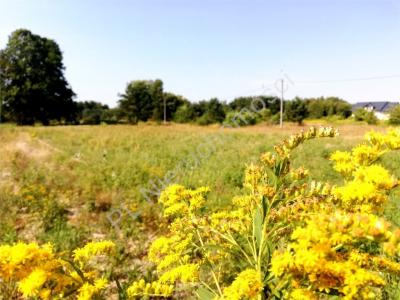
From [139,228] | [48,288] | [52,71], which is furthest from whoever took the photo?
[52,71]

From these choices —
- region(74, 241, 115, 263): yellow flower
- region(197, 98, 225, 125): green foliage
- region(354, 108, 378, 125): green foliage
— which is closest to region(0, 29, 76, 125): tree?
region(197, 98, 225, 125): green foliage

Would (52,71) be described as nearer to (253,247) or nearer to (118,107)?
(118,107)

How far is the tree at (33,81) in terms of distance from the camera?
93.3 feet

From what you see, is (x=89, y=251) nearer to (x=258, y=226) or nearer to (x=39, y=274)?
A: (x=39, y=274)

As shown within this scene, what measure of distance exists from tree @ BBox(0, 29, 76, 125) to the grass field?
19376mm

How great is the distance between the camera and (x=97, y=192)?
20.9 ft

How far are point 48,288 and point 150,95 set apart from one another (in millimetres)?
45236

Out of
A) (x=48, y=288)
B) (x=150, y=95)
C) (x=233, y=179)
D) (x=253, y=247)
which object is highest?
(x=150, y=95)

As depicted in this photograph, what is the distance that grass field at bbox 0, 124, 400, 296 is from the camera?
484 centimetres

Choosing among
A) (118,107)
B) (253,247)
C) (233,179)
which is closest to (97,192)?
(233,179)

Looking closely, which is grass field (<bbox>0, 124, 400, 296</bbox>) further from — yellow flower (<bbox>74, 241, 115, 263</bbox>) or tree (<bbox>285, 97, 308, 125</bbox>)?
tree (<bbox>285, 97, 308, 125</bbox>)

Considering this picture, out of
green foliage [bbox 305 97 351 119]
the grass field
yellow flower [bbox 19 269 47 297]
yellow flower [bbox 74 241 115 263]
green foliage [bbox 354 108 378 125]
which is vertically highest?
green foliage [bbox 305 97 351 119]

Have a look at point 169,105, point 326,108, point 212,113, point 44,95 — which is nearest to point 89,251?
point 44,95

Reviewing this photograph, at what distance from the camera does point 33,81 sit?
29.7 m
